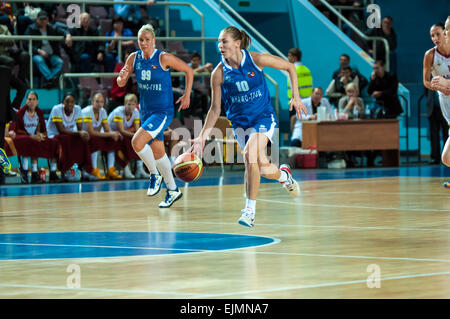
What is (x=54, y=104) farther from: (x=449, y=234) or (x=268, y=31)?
(x=449, y=234)

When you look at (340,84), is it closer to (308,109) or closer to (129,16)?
(308,109)

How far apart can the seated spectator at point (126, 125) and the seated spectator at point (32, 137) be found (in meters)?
A: 1.02

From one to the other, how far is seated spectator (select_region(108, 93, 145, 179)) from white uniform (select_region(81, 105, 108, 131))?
191 millimetres

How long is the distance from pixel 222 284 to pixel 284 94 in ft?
45.4

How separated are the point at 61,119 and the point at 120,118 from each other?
0.97 meters

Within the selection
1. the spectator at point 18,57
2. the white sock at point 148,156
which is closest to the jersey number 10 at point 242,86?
the white sock at point 148,156

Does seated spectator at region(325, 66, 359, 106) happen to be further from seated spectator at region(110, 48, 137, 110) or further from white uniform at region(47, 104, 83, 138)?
white uniform at region(47, 104, 83, 138)

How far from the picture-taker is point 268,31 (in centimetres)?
2159

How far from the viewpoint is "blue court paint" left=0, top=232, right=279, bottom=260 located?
6664 millimetres

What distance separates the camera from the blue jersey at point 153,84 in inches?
413

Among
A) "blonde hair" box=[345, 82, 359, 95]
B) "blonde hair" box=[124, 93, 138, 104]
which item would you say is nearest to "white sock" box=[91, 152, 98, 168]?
"blonde hair" box=[124, 93, 138, 104]

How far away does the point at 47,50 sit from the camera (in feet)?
53.9

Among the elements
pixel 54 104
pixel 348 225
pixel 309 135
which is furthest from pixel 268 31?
pixel 348 225
